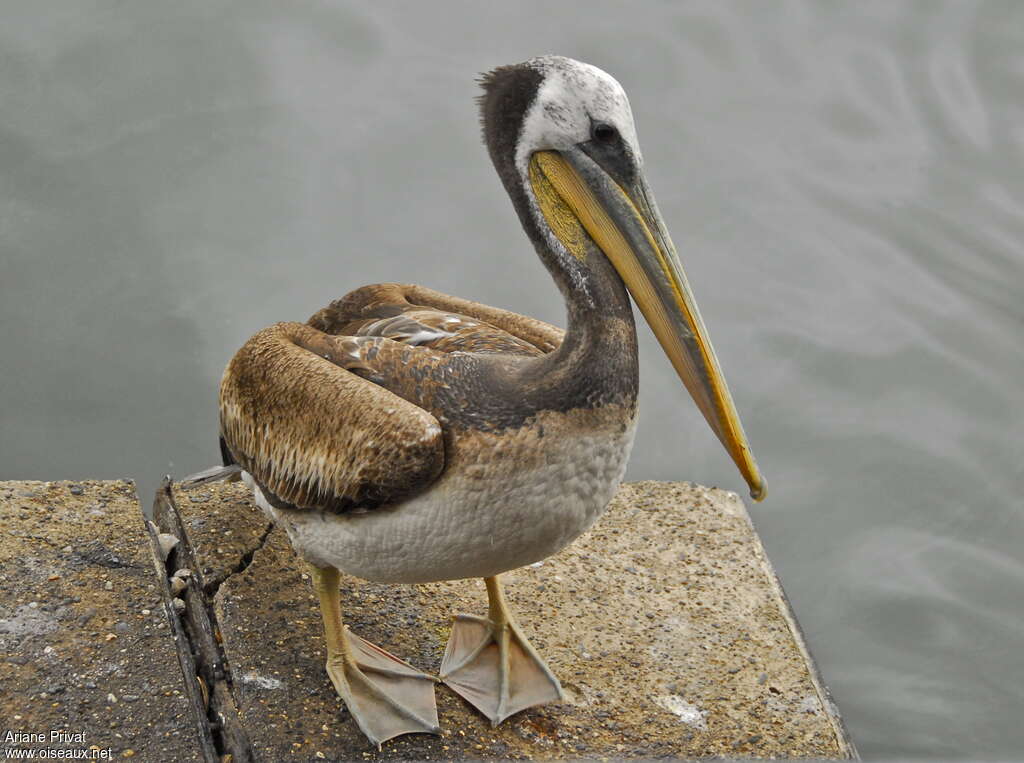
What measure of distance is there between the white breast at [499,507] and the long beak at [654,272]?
0.19 m

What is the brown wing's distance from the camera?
2836 mm

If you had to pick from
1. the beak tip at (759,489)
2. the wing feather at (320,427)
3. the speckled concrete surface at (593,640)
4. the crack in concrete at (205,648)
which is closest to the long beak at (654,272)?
the beak tip at (759,489)

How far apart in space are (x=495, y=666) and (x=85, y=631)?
1070 mm

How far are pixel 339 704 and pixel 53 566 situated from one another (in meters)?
Result: 0.93

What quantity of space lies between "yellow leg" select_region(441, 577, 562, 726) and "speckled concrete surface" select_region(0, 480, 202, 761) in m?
0.73

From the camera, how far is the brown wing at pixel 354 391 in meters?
2.84

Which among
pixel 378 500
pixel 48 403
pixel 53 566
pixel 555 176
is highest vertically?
pixel 555 176

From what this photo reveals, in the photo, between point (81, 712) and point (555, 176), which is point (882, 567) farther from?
point (81, 712)

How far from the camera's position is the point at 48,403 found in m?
5.25

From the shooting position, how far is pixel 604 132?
2.81 m

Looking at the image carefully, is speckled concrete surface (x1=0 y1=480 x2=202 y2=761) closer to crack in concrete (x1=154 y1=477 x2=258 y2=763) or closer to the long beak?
crack in concrete (x1=154 y1=477 x2=258 y2=763)

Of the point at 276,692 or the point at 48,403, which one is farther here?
the point at 48,403

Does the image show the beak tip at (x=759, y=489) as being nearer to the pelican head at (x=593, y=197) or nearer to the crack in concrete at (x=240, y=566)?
the pelican head at (x=593, y=197)

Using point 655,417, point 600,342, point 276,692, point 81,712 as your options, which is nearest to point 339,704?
point 276,692
